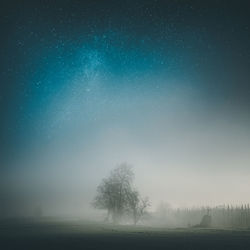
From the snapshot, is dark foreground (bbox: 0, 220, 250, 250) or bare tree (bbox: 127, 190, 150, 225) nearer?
dark foreground (bbox: 0, 220, 250, 250)

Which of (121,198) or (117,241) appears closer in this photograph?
(117,241)

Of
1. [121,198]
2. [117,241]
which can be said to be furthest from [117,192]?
[117,241]

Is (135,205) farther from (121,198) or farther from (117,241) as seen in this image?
(117,241)

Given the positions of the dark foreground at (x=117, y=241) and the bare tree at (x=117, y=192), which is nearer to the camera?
the dark foreground at (x=117, y=241)

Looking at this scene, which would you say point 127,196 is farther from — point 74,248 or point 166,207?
point 166,207

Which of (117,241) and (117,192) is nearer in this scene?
(117,241)

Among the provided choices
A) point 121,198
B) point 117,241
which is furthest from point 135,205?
point 117,241

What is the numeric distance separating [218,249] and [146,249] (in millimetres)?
6040

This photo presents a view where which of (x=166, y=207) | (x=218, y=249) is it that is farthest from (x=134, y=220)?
(x=166, y=207)

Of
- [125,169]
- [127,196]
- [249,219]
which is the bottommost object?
[249,219]

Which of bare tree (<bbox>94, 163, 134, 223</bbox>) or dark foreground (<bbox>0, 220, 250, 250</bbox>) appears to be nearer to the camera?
dark foreground (<bbox>0, 220, 250, 250</bbox>)

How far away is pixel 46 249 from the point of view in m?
25.9

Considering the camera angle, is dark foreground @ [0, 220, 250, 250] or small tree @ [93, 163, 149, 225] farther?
small tree @ [93, 163, 149, 225]

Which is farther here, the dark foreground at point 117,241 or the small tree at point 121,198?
the small tree at point 121,198
